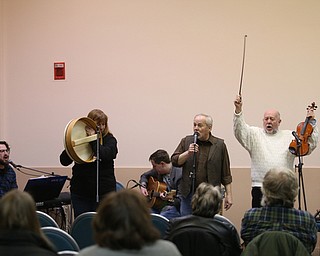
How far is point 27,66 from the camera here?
766 centimetres

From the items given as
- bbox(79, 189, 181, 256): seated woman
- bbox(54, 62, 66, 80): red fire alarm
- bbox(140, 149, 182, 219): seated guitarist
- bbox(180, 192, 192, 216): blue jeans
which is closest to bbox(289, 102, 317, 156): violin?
bbox(180, 192, 192, 216): blue jeans

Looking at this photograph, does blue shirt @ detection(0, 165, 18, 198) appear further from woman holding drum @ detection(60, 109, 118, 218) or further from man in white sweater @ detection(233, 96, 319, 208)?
man in white sweater @ detection(233, 96, 319, 208)

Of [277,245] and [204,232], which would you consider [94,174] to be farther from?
[277,245]

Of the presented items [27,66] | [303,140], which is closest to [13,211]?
[303,140]

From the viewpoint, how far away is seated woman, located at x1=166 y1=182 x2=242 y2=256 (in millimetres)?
3145

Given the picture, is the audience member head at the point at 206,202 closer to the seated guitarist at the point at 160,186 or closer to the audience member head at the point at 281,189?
the audience member head at the point at 281,189

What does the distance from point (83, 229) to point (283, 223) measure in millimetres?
1415

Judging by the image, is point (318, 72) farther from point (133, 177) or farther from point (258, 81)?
point (133, 177)

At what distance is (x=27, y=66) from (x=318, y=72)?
11.9ft

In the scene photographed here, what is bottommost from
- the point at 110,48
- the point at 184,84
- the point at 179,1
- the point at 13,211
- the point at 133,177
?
the point at 133,177

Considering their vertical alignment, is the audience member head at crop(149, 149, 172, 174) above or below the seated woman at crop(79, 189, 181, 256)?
below

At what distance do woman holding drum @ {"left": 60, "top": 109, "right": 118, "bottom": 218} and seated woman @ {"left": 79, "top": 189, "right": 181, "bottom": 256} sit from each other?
2.56m

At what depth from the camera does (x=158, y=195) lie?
629 cm

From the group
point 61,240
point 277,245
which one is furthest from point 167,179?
point 277,245
